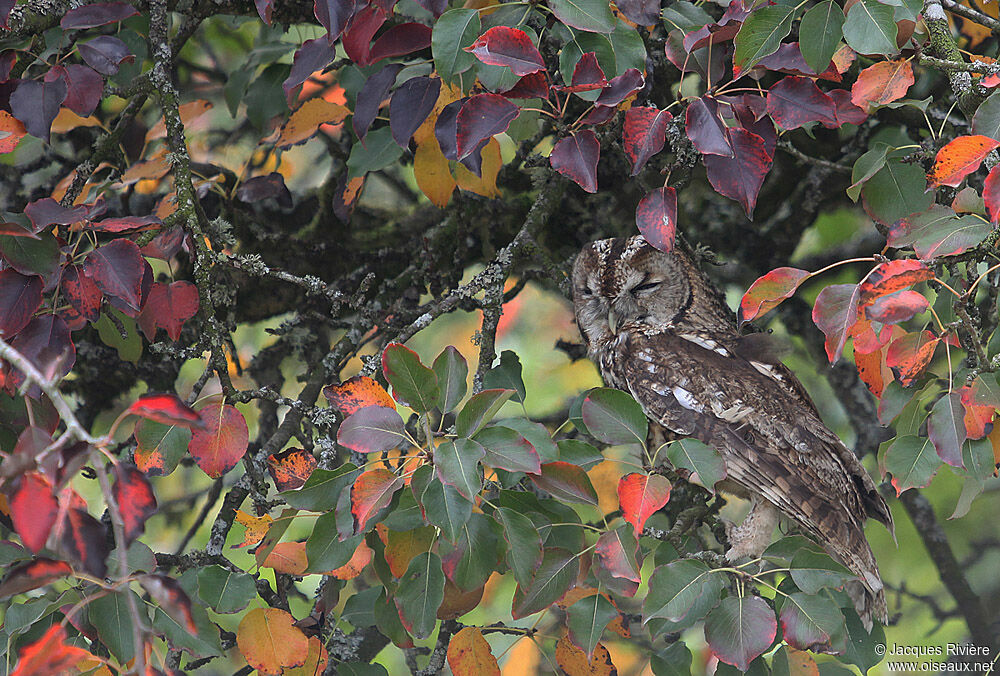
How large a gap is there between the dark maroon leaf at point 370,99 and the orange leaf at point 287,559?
2.14 ft

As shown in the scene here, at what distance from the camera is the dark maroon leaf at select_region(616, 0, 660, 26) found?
1238 millimetres

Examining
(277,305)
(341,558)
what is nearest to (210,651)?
(341,558)

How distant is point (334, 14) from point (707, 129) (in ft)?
1.77

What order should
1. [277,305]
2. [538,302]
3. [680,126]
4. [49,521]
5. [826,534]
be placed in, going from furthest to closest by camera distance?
1. [538,302]
2. [277,305]
3. [826,534]
4. [680,126]
5. [49,521]

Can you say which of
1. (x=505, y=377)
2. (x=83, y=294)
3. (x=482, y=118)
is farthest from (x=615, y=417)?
(x=83, y=294)

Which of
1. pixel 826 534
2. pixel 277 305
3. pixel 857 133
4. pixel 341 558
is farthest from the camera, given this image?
pixel 277 305

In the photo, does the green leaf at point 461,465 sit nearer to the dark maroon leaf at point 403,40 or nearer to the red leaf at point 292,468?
the red leaf at point 292,468

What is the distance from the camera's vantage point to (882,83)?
1.26 meters

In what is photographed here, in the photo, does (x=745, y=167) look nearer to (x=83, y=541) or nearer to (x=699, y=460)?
(x=699, y=460)

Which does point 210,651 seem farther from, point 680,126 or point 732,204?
point 732,204

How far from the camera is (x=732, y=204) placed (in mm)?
2051

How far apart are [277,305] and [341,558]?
1074 mm

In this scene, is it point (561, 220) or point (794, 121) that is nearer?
point (794, 121)

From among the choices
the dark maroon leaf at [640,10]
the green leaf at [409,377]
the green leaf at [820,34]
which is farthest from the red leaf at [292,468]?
the green leaf at [820,34]
